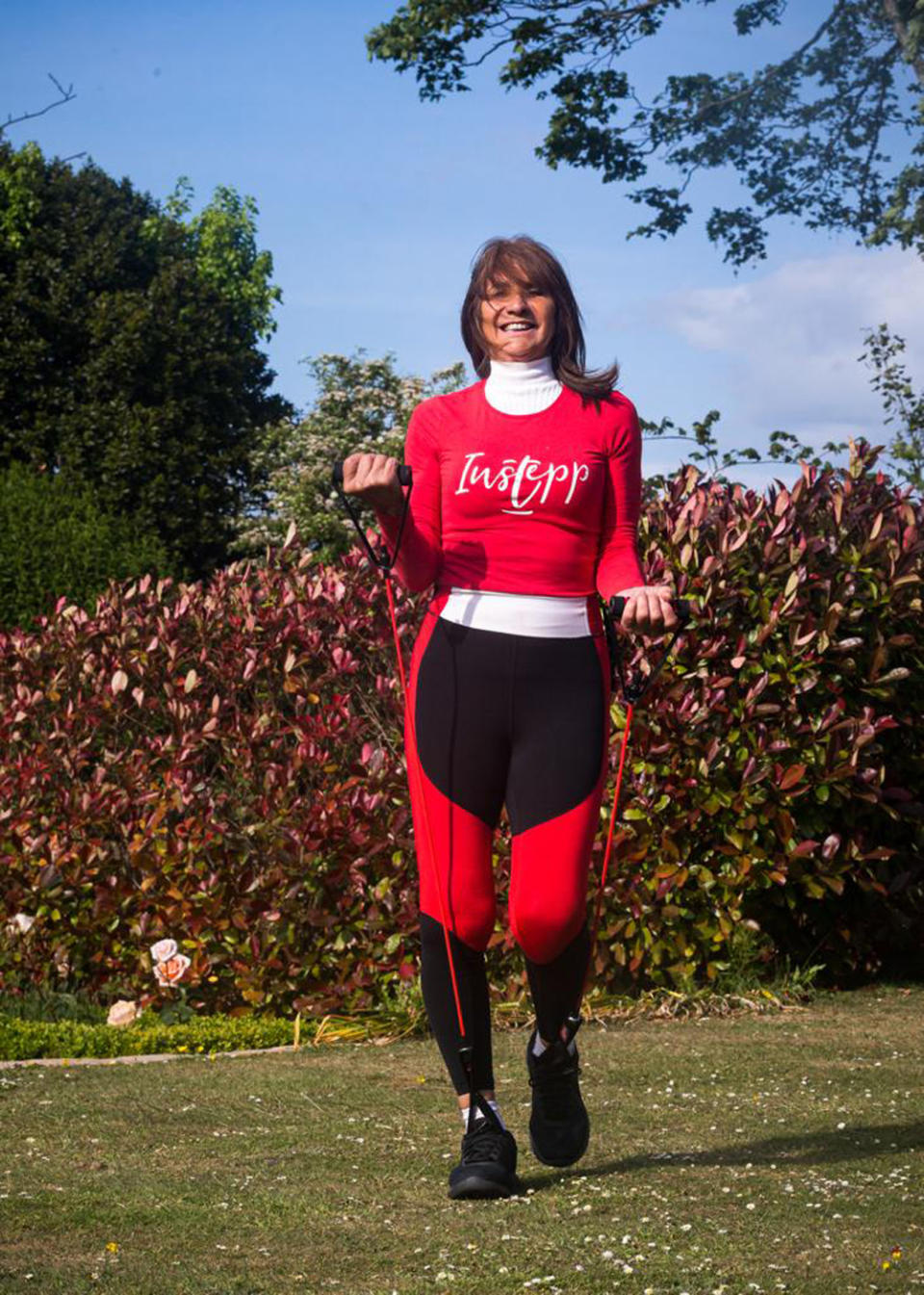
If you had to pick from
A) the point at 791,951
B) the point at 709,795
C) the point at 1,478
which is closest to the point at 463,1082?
the point at 709,795

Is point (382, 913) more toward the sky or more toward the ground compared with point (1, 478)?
more toward the ground

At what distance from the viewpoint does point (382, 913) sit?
703 centimetres

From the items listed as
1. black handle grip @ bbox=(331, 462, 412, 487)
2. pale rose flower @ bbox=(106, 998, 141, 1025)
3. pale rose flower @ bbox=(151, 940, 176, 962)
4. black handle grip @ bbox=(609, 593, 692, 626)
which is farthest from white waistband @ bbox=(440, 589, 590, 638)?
pale rose flower @ bbox=(106, 998, 141, 1025)

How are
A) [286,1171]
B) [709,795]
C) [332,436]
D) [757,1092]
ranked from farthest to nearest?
[332,436], [709,795], [757,1092], [286,1171]

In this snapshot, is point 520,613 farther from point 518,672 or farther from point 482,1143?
point 482,1143

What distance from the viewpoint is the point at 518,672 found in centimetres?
366

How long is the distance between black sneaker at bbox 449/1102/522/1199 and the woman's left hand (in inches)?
48.8

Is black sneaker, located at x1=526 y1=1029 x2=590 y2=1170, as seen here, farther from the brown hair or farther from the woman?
the brown hair

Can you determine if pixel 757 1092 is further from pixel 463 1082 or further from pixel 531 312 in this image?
pixel 531 312

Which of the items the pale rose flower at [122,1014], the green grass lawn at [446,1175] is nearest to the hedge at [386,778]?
the pale rose flower at [122,1014]

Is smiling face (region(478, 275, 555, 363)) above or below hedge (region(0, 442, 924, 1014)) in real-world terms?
above

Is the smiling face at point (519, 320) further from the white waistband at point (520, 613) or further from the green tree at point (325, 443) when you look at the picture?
the green tree at point (325, 443)

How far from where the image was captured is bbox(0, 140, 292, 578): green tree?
22.6 meters

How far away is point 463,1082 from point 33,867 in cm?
446
